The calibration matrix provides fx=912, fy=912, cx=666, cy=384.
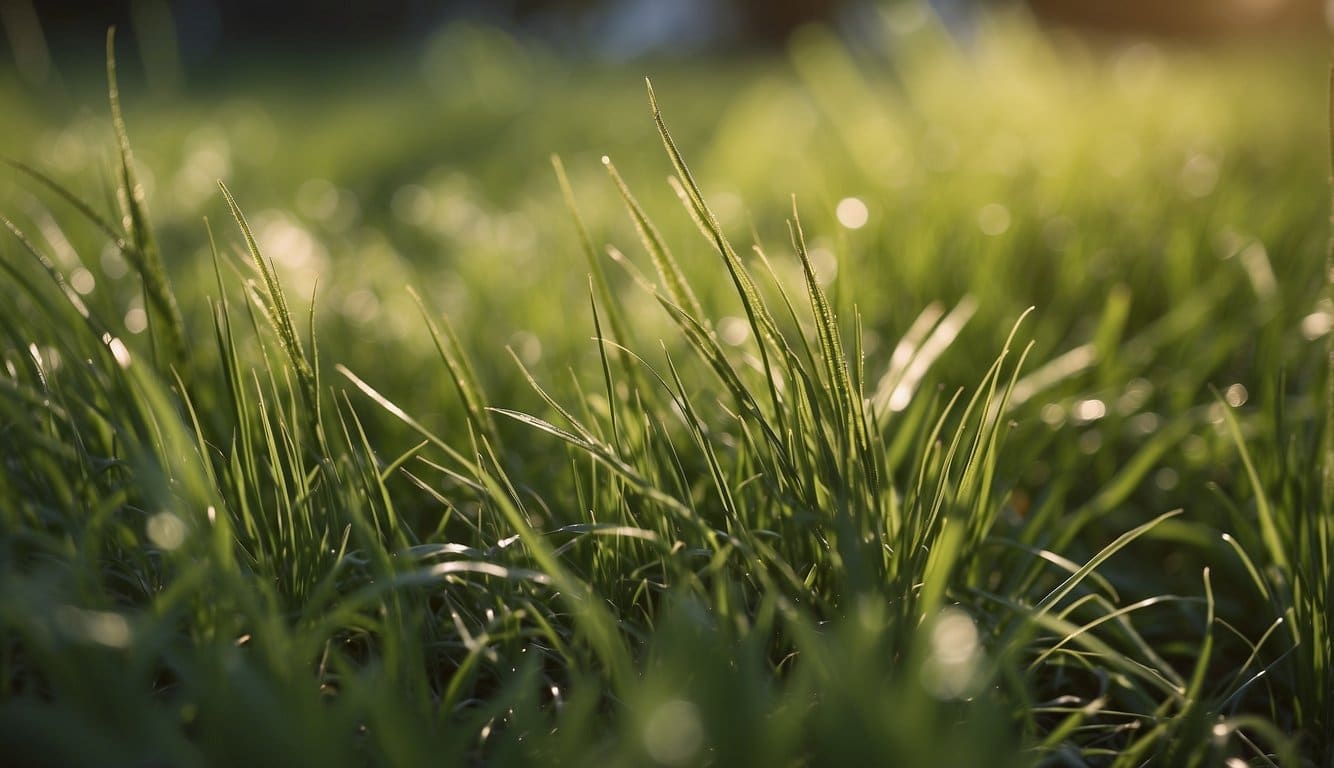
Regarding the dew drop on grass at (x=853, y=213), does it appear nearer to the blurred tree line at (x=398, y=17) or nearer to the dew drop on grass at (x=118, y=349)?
the dew drop on grass at (x=118, y=349)

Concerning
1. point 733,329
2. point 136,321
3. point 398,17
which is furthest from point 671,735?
point 398,17

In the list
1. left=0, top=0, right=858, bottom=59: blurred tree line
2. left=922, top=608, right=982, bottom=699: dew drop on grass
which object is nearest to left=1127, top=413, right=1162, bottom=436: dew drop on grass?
left=922, top=608, right=982, bottom=699: dew drop on grass

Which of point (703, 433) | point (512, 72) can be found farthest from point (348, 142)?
point (703, 433)

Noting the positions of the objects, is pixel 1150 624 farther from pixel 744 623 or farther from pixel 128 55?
pixel 128 55

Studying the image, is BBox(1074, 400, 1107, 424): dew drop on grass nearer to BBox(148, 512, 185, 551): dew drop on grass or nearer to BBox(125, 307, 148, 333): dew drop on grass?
BBox(148, 512, 185, 551): dew drop on grass

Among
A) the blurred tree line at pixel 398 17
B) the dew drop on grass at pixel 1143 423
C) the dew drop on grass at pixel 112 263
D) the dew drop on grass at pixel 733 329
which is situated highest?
the blurred tree line at pixel 398 17

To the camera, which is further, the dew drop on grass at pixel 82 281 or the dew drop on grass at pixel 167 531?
the dew drop on grass at pixel 82 281

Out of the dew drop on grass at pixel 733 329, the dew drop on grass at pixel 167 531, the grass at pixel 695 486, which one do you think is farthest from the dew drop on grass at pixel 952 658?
the dew drop on grass at pixel 733 329

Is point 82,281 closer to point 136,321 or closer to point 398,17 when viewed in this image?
point 136,321
